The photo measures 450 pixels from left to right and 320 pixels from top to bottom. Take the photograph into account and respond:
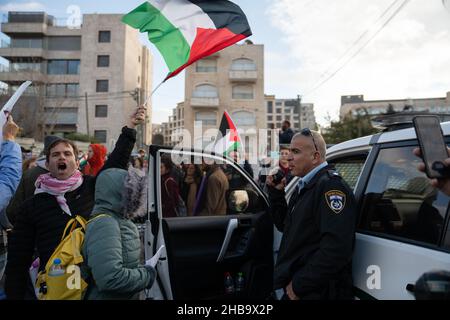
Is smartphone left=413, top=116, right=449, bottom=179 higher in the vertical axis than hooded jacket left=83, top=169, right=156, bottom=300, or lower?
higher

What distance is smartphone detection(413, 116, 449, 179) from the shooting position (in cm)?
121

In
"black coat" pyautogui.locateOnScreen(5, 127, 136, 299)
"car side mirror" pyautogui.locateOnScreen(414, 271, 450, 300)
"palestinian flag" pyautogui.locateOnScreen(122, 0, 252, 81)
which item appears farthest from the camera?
"palestinian flag" pyautogui.locateOnScreen(122, 0, 252, 81)

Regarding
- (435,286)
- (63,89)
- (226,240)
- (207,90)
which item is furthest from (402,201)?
(63,89)


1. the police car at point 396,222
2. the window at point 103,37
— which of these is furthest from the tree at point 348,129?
the window at point 103,37

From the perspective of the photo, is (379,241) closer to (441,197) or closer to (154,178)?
(441,197)

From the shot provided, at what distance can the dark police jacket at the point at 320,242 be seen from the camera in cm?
194

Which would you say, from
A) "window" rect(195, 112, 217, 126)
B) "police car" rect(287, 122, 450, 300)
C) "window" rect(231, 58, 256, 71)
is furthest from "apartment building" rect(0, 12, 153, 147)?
"police car" rect(287, 122, 450, 300)

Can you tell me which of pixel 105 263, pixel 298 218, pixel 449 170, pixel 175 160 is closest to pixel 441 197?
pixel 449 170

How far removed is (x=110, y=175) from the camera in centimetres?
205

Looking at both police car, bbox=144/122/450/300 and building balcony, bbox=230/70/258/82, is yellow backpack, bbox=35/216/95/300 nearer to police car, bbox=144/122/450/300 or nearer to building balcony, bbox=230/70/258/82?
police car, bbox=144/122/450/300

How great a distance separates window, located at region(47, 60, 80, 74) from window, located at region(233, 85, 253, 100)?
1893 centimetres

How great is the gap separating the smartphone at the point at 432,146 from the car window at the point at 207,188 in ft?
Result: 6.53

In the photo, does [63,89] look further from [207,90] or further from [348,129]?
[348,129]

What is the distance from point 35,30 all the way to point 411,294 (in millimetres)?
48991
